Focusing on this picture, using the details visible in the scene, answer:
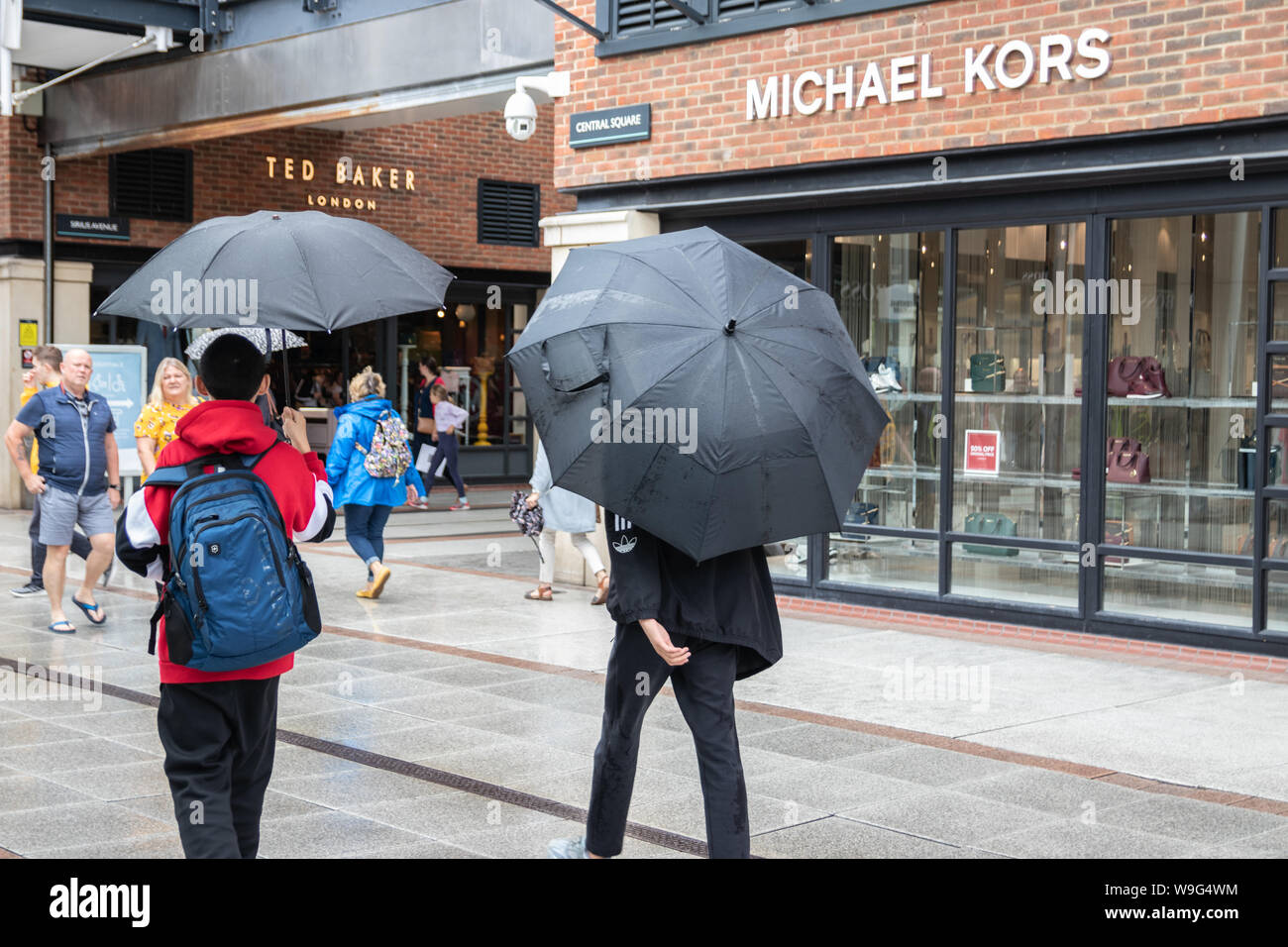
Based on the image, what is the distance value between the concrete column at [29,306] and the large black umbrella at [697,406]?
16.0m

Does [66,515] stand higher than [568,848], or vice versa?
[66,515]

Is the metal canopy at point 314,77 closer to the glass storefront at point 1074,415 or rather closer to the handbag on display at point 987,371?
the glass storefront at point 1074,415

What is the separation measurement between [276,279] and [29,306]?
A: 52.4 feet

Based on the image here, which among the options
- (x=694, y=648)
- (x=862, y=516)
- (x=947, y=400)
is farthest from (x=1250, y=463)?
(x=694, y=648)

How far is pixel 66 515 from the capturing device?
32.9 feet

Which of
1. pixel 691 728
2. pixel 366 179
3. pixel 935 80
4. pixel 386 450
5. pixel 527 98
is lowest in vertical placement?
pixel 691 728

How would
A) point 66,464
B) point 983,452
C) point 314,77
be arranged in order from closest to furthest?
1. point 66,464
2. point 983,452
3. point 314,77

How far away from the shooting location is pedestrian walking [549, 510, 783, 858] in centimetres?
450

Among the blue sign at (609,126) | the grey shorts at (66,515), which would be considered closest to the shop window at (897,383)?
the blue sign at (609,126)

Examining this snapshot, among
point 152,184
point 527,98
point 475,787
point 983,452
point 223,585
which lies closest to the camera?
point 223,585

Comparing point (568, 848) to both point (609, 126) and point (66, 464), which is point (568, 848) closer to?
point (66, 464)

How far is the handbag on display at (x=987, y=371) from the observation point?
10.6 metres

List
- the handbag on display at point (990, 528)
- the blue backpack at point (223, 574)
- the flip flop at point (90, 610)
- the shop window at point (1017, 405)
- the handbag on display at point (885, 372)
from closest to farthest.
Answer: the blue backpack at point (223, 574), the shop window at point (1017, 405), the flip flop at point (90, 610), the handbag on display at point (990, 528), the handbag on display at point (885, 372)

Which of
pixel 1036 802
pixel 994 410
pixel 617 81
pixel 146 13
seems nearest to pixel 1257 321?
pixel 994 410
